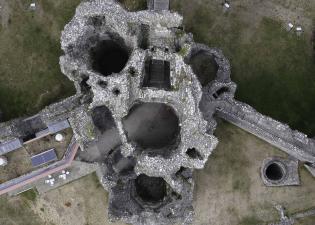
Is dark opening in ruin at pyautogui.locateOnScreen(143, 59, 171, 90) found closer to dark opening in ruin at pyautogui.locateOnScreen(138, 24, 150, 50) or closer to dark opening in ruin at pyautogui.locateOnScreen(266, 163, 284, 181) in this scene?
dark opening in ruin at pyautogui.locateOnScreen(138, 24, 150, 50)

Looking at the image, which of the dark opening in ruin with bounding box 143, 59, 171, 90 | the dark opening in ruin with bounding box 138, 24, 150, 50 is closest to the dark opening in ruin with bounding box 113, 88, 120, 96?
the dark opening in ruin with bounding box 143, 59, 171, 90

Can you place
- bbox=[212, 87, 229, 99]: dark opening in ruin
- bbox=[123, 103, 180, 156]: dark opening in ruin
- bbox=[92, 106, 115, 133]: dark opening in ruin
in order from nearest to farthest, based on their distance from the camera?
bbox=[92, 106, 115, 133]: dark opening in ruin → bbox=[212, 87, 229, 99]: dark opening in ruin → bbox=[123, 103, 180, 156]: dark opening in ruin

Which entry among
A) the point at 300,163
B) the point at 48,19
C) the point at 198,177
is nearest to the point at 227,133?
the point at 198,177

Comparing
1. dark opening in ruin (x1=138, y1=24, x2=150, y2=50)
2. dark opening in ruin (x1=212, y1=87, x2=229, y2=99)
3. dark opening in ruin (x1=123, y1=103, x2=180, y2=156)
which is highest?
dark opening in ruin (x1=138, y1=24, x2=150, y2=50)

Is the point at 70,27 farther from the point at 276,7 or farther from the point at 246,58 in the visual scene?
the point at 276,7

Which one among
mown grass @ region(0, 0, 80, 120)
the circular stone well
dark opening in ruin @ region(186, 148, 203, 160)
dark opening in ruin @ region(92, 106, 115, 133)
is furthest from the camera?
mown grass @ region(0, 0, 80, 120)

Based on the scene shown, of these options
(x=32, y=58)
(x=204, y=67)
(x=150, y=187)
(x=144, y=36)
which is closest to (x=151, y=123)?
(x=150, y=187)

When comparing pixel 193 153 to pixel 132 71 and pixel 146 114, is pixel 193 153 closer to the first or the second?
pixel 146 114
